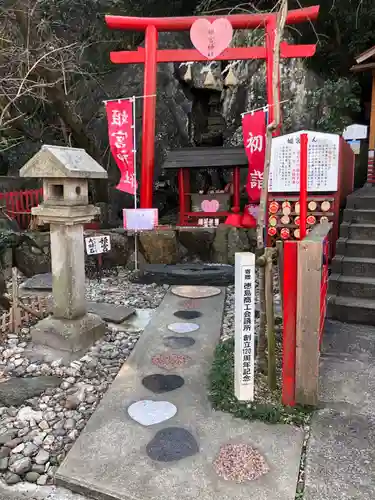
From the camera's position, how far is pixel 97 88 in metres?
14.3

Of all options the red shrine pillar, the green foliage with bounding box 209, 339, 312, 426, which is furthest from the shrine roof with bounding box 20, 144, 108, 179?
the red shrine pillar

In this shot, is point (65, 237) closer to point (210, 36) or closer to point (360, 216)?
point (360, 216)

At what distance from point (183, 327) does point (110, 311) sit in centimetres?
128

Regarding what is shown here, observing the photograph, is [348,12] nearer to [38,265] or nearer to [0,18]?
[0,18]

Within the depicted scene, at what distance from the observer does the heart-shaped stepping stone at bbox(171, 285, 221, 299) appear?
7.04m

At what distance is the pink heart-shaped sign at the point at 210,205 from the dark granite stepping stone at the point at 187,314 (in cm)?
434

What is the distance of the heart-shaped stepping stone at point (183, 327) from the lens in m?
5.46

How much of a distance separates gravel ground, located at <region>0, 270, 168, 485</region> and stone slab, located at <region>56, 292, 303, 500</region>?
0.20 meters

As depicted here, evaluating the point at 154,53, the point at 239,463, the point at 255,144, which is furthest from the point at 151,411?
the point at 154,53

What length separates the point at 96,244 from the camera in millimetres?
6410

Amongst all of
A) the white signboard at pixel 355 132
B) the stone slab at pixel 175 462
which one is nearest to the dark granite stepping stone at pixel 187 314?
the stone slab at pixel 175 462

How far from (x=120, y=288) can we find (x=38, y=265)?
2.26 m

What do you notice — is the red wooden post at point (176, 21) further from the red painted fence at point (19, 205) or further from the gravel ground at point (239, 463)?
the gravel ground at point (239, 463)

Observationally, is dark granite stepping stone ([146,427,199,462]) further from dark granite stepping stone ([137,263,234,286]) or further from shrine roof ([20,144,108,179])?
dark granite stepping stone ([137,263,234,286])
